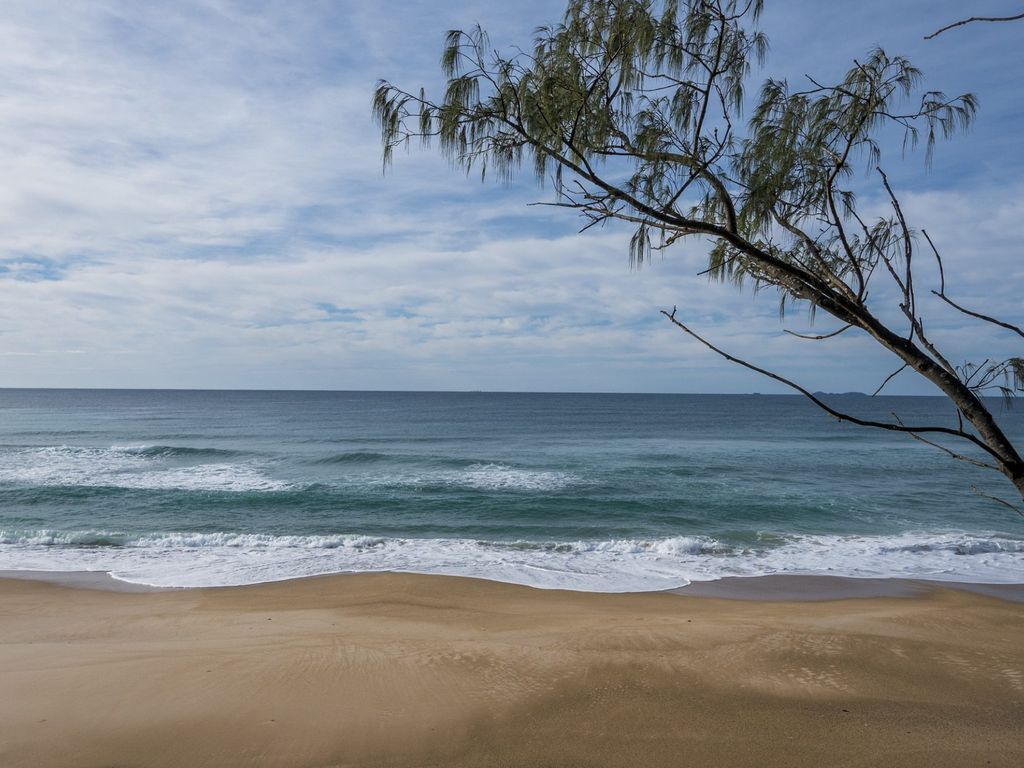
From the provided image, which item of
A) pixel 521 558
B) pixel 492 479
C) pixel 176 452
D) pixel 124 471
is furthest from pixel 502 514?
pixel 176 452

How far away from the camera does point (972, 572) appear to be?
39.6 feet

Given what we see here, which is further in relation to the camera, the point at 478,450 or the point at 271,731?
the point at 478,450

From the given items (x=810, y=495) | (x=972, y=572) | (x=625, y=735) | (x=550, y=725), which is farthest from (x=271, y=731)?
(x=810, y=495)

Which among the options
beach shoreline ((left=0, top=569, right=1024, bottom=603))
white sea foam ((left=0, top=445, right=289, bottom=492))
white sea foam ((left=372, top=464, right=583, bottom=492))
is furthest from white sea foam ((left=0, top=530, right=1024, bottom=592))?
white sea foam ((left=372, top=464, right=583, bottom=492))

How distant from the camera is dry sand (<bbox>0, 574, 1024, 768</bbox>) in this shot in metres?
5.05

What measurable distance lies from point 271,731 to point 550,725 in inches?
86.8

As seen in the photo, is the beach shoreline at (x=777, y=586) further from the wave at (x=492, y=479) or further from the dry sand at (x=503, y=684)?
the wave at (x=492, y=479)

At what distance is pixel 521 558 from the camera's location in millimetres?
12617

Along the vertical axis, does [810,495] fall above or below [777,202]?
below

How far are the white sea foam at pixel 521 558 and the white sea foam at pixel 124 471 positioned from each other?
600 cm

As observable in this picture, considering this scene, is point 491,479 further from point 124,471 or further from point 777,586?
point 124,471

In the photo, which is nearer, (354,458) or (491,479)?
(491,479)

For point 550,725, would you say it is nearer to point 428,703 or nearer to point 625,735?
point 625,735

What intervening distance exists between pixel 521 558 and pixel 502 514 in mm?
3812
